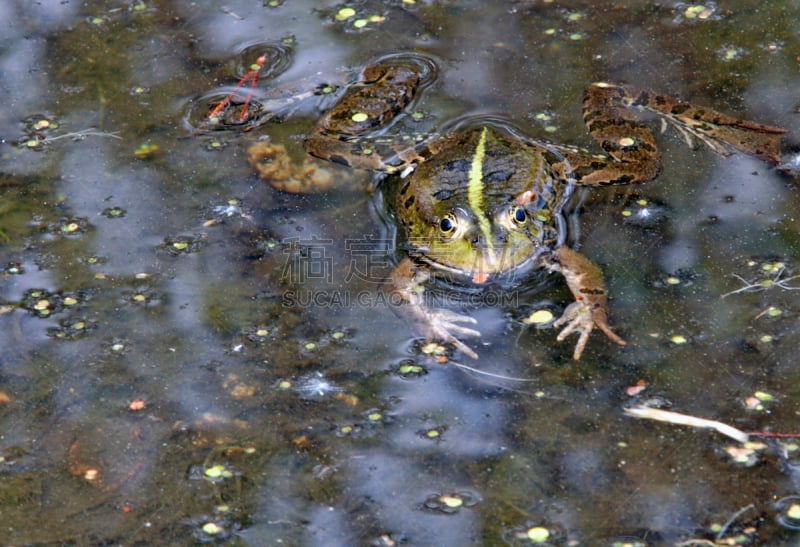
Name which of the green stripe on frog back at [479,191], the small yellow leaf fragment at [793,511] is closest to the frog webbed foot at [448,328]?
the green stripe on frog back at [479,191]

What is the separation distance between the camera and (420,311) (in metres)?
4.23

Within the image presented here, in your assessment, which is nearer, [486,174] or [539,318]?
[539,318]

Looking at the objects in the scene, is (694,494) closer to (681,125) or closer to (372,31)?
(681,125)

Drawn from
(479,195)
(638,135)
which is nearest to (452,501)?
(479,195)

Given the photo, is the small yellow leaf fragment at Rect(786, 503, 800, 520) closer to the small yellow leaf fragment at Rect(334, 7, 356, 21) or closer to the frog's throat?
the frog's throat

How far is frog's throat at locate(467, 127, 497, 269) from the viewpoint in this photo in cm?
424

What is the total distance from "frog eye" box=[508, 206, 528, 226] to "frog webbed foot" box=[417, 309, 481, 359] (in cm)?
56

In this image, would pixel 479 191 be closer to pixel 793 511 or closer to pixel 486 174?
pixel 486 174

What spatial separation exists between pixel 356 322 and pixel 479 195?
0.92 m

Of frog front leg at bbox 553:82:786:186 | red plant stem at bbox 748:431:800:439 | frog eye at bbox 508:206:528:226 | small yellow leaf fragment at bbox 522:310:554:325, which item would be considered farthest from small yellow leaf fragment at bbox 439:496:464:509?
frog front leg at bbox 553:82:786:186

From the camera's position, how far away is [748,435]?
350 cm

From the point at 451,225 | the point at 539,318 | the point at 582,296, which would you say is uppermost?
the point at 451,225

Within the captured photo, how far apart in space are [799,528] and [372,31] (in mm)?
4274

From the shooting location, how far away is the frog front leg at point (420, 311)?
4086mm
